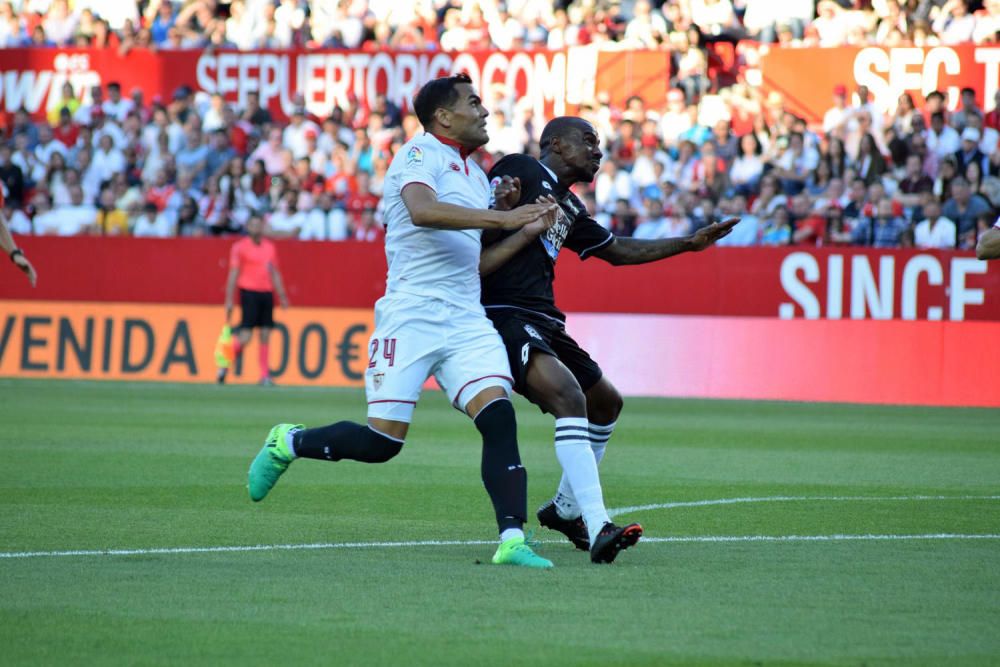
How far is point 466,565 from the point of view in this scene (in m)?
7.37

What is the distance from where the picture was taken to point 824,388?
21.7m

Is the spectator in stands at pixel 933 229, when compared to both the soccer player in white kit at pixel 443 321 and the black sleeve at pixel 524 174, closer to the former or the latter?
the black sleeve at pixel 524 174

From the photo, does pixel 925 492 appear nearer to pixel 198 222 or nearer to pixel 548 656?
pixel 548 656

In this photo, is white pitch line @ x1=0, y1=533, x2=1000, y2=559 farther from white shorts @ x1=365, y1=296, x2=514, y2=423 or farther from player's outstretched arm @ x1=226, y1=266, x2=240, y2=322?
player's outstretched arm @ x1=226, y1=266, x2=240, y2=322

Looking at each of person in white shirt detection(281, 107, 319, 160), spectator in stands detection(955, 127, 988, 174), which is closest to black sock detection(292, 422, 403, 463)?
spectator in stands detection(955, 127, 988, 174)

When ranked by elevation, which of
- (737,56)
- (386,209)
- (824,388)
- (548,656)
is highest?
(737,56)

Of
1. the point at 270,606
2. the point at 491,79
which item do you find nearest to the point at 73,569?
the point at 270,606

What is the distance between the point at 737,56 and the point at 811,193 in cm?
406

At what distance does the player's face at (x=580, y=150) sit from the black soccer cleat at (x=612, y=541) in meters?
1.83

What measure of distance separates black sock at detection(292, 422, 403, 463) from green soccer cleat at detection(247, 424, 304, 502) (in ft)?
0.29

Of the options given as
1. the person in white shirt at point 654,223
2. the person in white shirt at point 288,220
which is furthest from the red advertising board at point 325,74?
the person in white shirt at point 654,223

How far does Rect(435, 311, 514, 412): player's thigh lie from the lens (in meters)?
7.50

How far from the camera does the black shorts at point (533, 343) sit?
7.84 meters

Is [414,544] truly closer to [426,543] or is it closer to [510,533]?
[426,543]
